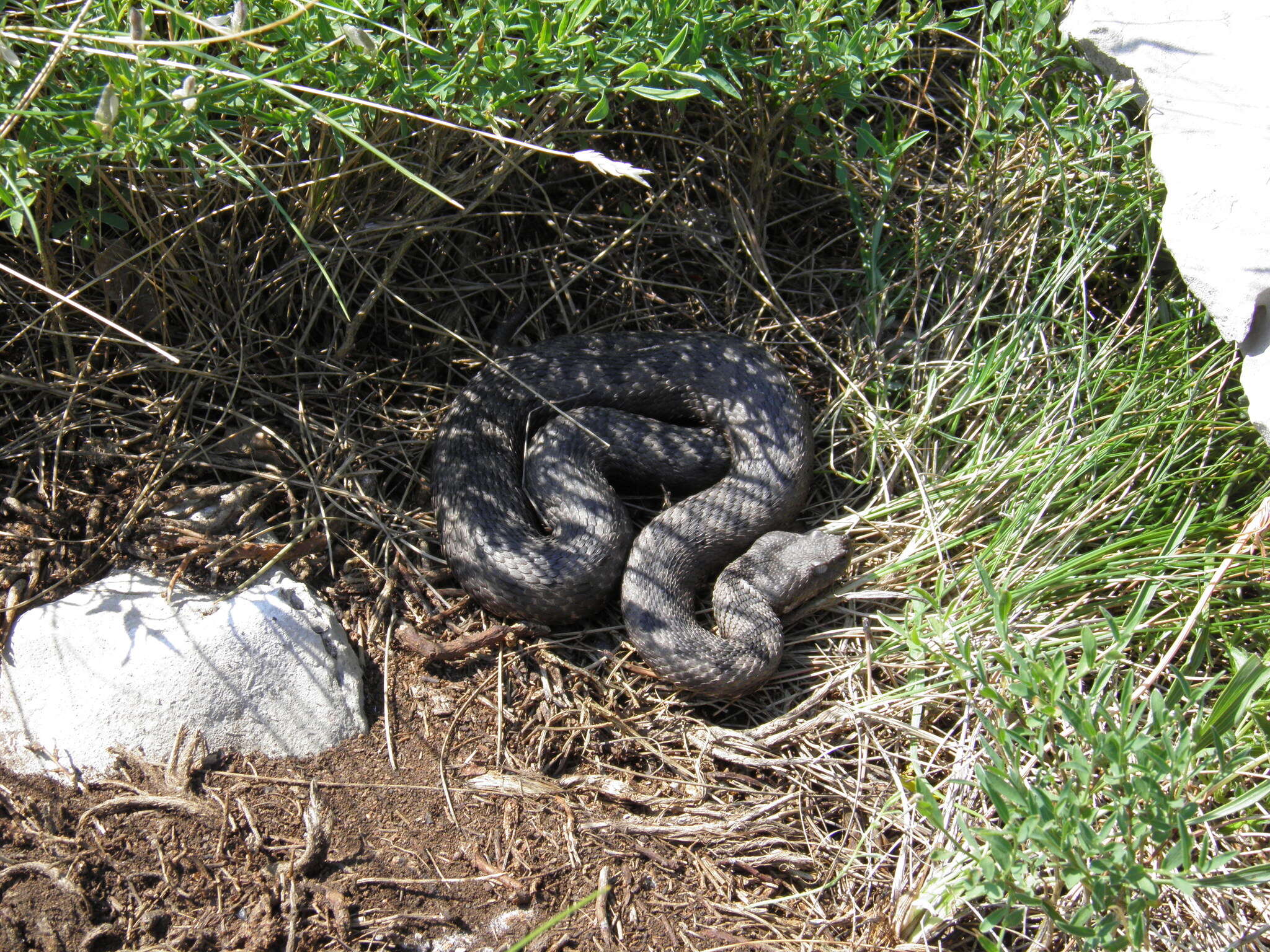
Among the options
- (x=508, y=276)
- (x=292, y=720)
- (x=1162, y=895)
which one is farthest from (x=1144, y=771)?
(x=508, y=276)

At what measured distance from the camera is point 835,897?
296cm

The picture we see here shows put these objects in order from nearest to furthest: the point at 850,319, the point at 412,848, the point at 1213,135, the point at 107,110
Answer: the point at 107,110 → the point at 412,848 → the point at 1213,135 → the point at 850,319

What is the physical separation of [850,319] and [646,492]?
124cm

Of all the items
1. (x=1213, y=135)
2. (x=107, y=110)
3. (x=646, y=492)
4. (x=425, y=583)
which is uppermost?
(x=107, y=110)

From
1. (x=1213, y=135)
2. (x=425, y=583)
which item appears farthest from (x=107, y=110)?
(x=1213, y=135)

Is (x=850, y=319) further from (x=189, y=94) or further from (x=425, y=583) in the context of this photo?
(x=189, y=94)

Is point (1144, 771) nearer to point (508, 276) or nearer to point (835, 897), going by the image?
point (835, 897)

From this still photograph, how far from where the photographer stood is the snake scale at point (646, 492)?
3633mm

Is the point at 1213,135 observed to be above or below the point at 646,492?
above

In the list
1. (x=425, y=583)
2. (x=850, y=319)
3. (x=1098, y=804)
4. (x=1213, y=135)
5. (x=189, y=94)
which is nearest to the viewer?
(x=189, y=94)

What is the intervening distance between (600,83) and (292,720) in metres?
2.25

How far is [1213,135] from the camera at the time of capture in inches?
137

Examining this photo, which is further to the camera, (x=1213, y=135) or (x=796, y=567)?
(x=796, y=567)

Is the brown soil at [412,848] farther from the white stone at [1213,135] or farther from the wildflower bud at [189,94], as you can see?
the white stone at [1213,135]
